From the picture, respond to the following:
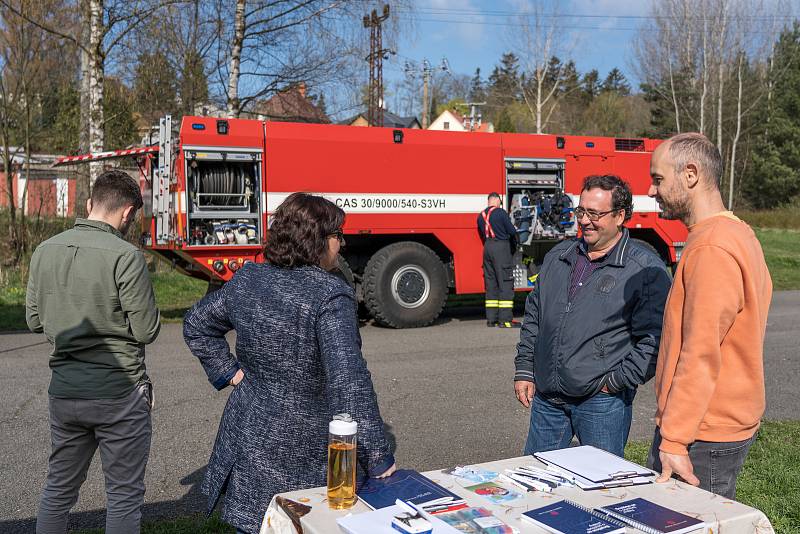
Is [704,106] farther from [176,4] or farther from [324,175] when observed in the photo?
[324,175]

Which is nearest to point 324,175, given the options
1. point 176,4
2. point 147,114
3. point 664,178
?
point 176,4

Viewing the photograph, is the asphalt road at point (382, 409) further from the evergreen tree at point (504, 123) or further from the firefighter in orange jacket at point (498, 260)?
the evergreen tree at point (504, 123)

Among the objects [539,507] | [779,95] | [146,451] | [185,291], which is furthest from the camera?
[779,95]

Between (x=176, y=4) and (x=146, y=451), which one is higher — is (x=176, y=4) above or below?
above

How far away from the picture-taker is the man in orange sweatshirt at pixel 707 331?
2.51 metres

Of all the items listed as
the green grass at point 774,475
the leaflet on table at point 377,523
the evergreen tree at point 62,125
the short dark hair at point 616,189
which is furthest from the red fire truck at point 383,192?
the leaflet on table at point 377,523

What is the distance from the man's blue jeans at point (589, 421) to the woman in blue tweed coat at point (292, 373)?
1215 millimetres

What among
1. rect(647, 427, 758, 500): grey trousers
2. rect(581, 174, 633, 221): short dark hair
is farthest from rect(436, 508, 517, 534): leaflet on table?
rect(581, 174, 633, 221): short dark hair

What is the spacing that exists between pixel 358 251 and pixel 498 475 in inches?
352

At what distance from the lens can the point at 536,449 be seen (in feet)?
12.3

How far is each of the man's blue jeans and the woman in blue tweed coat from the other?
47.8 inches

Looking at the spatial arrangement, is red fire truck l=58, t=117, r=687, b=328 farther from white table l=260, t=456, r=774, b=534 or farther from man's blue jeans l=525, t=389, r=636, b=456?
white table l=260, t=456, r=774, b=534

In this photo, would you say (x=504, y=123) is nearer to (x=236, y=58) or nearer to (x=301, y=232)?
(x=236, y=58)

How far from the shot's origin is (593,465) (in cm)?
288
